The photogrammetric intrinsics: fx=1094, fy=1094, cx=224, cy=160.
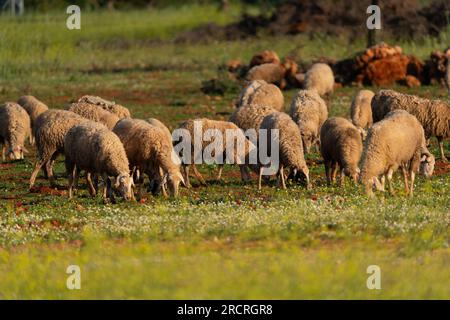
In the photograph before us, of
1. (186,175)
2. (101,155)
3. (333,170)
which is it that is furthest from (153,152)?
(333,170)

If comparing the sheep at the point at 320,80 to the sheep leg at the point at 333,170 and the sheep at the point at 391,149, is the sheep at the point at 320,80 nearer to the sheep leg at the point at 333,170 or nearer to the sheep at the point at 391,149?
the sheep leg at the point at 333,170

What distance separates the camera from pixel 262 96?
24.6 m

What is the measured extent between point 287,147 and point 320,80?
1263cm

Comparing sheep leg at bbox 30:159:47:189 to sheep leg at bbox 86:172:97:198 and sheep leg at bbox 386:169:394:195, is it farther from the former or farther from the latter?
sheep leg at bbox 386:169:394:195

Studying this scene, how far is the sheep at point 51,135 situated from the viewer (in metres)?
19.2

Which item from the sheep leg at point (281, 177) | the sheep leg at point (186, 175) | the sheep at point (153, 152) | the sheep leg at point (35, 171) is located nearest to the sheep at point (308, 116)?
the sheep leg at point (186, 175)

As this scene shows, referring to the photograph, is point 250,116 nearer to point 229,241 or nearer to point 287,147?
point 287,147

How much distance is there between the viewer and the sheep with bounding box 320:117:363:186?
712 inches

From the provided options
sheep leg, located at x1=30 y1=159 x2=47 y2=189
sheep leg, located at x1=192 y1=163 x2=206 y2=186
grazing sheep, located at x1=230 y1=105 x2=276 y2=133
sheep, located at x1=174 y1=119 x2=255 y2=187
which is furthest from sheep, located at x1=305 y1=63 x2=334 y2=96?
sheep leg, located at x1=30 y1=159 x2=47 y2=189

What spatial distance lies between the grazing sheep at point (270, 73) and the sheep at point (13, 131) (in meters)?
11.2

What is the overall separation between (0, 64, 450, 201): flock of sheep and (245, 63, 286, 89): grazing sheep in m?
10.9
